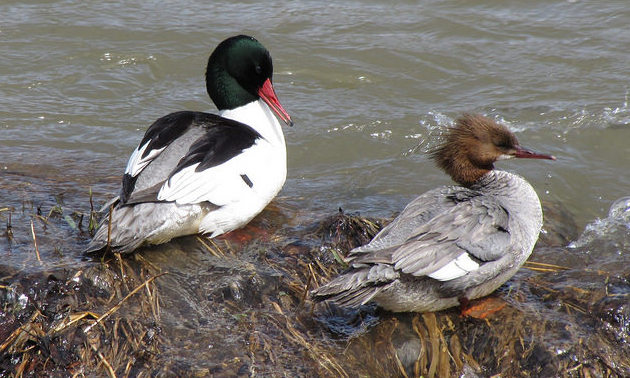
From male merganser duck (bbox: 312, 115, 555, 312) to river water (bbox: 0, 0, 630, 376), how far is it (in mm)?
1183

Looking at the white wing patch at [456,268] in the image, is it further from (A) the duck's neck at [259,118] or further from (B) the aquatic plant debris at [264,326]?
(A) the duck's neck at [259,118]

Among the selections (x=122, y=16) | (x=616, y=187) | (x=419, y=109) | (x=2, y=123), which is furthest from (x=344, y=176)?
(x=122, y=16)

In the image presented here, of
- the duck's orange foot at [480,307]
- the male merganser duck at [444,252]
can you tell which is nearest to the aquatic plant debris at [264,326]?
the duck's orange foot at [480,307]

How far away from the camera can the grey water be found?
5629 millimetres

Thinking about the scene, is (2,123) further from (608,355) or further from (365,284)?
(608,355)

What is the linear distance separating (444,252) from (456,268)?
3.7 inches

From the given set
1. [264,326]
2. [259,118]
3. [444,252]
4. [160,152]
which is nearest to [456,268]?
[444,252]

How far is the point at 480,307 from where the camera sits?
3883mm

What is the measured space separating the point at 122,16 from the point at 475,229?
247 inches

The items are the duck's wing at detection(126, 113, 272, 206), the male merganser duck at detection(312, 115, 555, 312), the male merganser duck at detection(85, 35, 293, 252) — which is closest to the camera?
the male merganser duck at detection(312, 115, 555, 312)

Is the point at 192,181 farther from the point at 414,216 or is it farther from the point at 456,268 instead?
the point at 456,268

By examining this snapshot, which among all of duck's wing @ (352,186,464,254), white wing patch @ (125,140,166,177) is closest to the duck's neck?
white wing patch @ (125,140,166,177)

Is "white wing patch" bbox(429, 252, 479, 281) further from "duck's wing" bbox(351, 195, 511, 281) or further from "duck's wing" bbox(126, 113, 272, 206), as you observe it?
"duck's wing" bbox(126, 113, 272, 206)

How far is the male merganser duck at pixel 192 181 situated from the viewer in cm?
410
